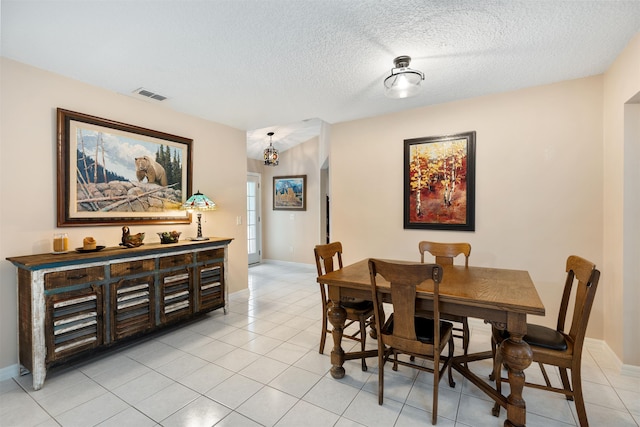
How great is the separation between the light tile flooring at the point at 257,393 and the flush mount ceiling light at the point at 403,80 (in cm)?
231

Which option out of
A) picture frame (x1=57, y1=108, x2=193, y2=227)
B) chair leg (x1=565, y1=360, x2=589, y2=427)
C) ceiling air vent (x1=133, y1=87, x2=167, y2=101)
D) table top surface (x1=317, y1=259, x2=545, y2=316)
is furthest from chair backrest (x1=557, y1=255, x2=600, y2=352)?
ceiling air vent (x1=133, y1=87, x2=167, y2=101)

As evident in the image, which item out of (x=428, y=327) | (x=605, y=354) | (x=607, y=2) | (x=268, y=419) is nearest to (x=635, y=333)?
(x=605, y=354)

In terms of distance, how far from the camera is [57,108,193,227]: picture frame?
8.66 ft

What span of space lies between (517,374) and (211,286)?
3.01 metres

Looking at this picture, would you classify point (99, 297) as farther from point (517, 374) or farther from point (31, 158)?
point (517, 374)

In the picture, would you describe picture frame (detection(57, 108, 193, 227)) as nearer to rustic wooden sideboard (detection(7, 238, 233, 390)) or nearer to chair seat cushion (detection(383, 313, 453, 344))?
rustic wooden sideboard (detection(7, 238, 233, 390))

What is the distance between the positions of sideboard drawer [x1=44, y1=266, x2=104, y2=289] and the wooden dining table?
195cm

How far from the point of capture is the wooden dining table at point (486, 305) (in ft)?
5.41

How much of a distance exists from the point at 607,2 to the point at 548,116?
51.6 inches

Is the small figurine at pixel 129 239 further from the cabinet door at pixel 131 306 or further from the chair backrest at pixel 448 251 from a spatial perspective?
the chair backrest at pixel 448 251

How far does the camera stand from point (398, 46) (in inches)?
87.7

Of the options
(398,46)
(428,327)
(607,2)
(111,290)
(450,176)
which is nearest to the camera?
(607,2)

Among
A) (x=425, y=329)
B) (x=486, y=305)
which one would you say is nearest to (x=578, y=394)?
(x=486, y=305)

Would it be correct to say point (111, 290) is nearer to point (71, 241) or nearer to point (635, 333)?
point (71, 241)
